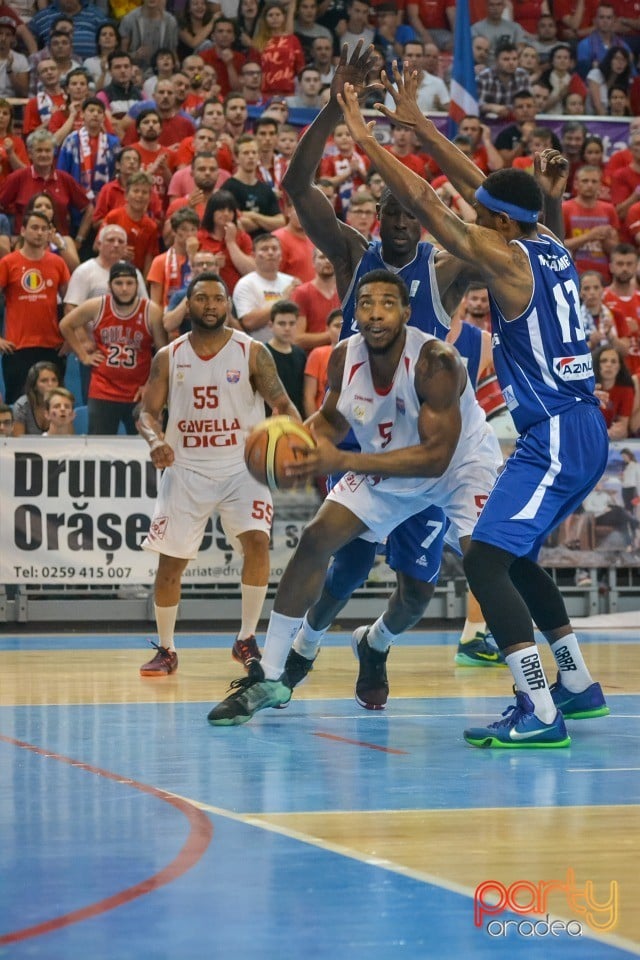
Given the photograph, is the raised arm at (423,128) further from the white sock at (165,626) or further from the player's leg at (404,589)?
the white sock at (165,626)

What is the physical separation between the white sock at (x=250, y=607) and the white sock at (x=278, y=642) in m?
2.66

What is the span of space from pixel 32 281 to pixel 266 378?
4.11m

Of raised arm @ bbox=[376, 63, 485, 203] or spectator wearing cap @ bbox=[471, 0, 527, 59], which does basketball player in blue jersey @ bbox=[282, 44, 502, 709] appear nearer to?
raised arm @ bbox=[376, 63, 485, 203]

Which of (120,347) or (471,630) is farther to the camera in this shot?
(120,347)

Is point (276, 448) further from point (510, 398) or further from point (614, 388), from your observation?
point (614, 388)

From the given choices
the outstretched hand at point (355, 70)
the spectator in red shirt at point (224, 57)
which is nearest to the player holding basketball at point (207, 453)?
the outstretched hand at point (355, 70)

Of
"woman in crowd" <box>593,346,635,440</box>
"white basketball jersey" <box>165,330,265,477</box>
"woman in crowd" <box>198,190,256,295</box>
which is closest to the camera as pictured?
"white basketball jersey" <box>165,330,265,477</box>

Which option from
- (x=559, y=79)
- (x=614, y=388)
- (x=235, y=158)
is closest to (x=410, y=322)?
(x=614, y=388)

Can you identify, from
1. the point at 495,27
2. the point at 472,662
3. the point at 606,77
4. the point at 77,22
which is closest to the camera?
the point at 472,662

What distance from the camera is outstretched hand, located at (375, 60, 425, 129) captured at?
6.93 metres

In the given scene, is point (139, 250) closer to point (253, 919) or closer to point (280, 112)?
point (280, 112)

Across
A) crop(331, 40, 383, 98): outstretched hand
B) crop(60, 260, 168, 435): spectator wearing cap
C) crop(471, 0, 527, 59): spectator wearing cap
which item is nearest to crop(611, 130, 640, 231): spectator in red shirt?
crop(471, 0, 527, 59): spectator wearing cap

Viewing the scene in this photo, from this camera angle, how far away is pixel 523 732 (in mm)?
6629

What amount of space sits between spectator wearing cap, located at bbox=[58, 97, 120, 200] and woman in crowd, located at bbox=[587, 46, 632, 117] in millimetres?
7203
